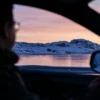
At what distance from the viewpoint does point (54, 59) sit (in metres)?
5.10

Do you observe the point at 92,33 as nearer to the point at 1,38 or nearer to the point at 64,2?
the point at 64,2

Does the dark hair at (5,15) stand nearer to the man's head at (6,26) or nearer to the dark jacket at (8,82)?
the man's head at (6,26)

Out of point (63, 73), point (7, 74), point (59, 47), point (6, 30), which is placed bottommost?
point (63, 73)

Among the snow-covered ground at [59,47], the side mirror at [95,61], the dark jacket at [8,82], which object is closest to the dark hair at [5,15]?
the dark jacket at [8,82]

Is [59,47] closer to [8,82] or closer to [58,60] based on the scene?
[58,60]

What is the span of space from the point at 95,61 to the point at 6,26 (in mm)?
1477

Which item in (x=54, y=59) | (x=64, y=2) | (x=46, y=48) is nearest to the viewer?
(x=64, y=2)

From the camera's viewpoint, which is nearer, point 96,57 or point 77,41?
point 96,57

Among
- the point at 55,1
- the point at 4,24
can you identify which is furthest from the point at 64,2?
the point at 4,24

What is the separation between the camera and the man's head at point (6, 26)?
8.77 feet

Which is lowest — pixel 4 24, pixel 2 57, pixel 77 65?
pixel 77 65

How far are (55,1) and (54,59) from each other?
4.43ft

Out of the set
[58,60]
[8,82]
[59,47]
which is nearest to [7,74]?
[8,82]

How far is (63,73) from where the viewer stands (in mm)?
4863
